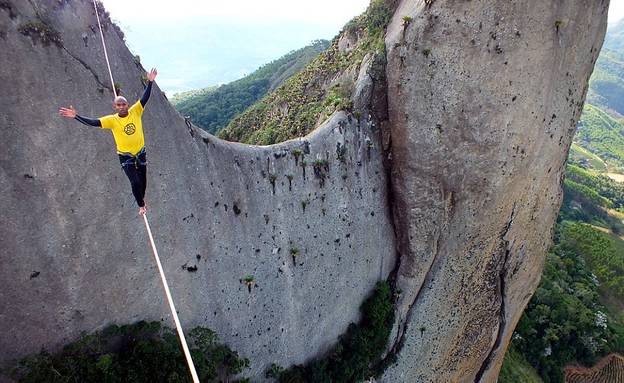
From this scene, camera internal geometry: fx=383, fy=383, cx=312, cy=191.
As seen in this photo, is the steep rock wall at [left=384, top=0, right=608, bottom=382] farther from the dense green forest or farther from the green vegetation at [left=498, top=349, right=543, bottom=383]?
the green vegetation at [left=498, top=349, right=543, bottom=383]

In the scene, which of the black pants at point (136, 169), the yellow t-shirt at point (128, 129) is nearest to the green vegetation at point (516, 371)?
the black pants at point (136, 169)

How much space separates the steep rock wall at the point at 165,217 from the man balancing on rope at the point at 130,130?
2030 millimetres

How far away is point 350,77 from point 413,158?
4.74 metres

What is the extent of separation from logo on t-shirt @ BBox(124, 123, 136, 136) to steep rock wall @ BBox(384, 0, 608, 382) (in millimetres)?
10627

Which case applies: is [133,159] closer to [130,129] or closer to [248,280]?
[130,129]

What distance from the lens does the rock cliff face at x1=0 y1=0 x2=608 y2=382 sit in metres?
8.83

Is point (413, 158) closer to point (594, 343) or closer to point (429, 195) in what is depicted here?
point (429, 195)

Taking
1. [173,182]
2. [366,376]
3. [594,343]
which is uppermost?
[173,182]

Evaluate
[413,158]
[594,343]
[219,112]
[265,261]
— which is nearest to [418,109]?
[413,158]

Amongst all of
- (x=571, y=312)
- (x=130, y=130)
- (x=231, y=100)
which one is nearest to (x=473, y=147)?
(x=130, y=130)

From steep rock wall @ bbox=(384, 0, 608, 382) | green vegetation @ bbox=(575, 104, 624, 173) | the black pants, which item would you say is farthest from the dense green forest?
green vegetation @ bbox=(575, 104, 624, 173)

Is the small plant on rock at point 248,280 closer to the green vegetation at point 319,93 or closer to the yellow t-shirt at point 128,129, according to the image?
the yellow t-shirt at point 128,129

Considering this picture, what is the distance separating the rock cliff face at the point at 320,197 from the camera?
8828 millimetres

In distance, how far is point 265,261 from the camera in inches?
543
